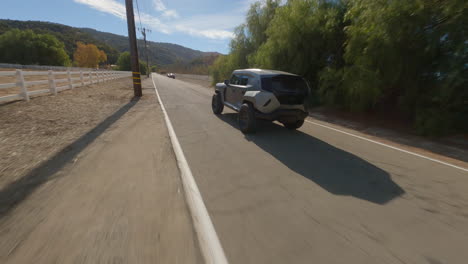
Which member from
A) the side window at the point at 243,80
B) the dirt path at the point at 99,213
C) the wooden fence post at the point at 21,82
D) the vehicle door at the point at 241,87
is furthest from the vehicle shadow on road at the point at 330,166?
the wooden fence post at the point at 21,82

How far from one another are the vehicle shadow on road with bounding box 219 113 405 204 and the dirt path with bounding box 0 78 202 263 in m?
2.16

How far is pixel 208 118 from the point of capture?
7.88 m

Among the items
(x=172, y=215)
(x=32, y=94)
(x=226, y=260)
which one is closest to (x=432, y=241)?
(x=226, y=260)

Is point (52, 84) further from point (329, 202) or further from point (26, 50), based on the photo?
point (26, 50)

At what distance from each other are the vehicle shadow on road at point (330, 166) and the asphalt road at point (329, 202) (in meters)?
0.02

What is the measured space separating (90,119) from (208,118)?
149 inches

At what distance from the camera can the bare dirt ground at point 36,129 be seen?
368cm

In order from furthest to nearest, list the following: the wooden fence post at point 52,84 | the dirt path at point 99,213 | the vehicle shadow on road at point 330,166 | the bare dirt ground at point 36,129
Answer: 1. the wooden fence post at point 52,84
2. the bare dirt ground at point 36,129
3. the vehicle shadow on road at point 330,166
4. the dirt path at point 99,213

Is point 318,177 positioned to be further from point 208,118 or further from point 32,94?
point 32,94

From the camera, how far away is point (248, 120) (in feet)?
19.5

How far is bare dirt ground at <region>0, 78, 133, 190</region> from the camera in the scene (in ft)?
12.1

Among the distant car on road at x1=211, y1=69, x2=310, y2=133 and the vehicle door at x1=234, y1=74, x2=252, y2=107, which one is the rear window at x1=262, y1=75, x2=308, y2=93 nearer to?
the distant car on road at x1=211, y1=69, x2=310, y2=133

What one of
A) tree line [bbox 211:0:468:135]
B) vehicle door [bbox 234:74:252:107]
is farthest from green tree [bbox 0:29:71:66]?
vehicle door [bbox 234:74:252:107]

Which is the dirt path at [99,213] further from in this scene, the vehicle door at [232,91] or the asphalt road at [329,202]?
the vehicle door at [232,91]
